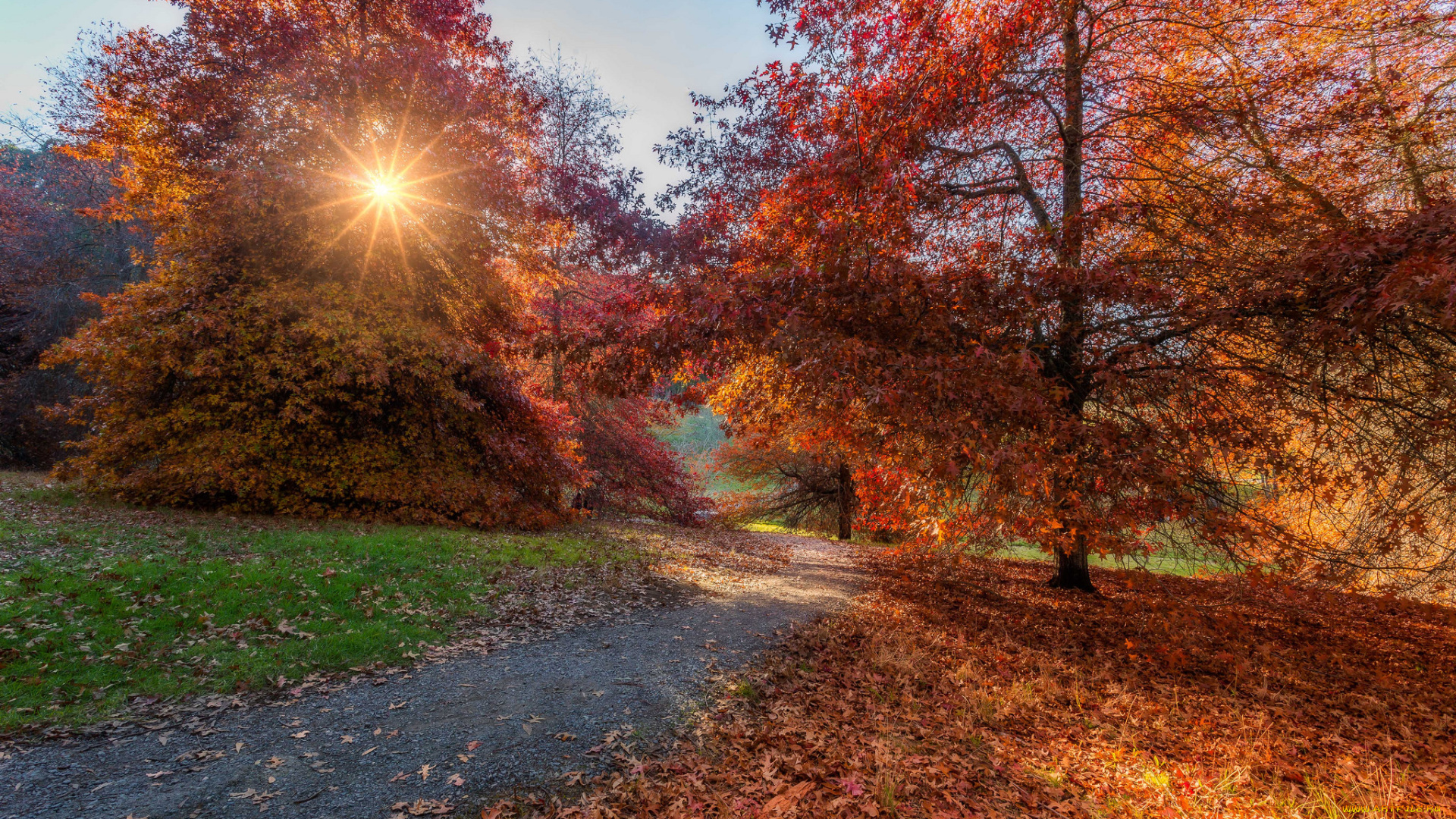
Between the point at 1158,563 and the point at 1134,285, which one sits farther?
the point at 1158,563

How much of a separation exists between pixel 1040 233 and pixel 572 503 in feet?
48.3

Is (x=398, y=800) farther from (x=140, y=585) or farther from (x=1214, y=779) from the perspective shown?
(x=1214, y=779)

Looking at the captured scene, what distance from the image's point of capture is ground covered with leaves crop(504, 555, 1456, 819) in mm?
3850

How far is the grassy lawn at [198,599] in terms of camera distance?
15.4ft

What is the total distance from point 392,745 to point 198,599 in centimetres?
344

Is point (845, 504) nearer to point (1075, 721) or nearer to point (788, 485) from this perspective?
point (788, 485)

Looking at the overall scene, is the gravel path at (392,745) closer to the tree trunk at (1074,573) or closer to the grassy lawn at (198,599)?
the grassy lawn at (198,599)

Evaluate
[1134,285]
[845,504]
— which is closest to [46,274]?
[845,504]

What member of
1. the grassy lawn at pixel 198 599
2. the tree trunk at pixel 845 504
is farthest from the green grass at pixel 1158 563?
the grassy lawn at pixel 198 599

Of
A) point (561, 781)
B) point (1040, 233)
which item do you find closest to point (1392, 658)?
point (1040, 233)

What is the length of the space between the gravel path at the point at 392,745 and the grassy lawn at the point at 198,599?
26.3 inches

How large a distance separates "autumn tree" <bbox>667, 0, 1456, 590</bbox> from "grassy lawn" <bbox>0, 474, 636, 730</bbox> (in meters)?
4.61

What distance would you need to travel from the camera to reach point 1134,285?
22.3ft

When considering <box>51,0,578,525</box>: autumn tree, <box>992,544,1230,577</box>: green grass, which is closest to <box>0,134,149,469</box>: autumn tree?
<box>51,0,578,525</box>: autumn tree
